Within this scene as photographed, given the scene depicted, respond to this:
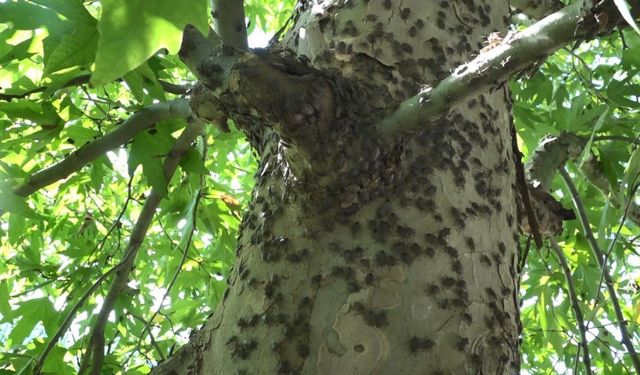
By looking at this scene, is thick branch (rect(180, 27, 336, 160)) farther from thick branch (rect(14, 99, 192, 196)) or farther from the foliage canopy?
thick branch (rect(14, 99, 192, 196))

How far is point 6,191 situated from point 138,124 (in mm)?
334

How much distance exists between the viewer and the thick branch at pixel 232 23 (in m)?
0.99

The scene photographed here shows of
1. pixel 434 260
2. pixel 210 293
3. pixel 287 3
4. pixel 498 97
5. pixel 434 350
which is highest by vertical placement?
pixel 287 3

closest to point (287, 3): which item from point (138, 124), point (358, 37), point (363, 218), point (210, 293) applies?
point (210, 293)

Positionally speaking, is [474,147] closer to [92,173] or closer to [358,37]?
[358,37]

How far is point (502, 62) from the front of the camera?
804 mm

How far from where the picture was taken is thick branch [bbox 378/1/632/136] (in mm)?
722

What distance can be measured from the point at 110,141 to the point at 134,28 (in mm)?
1024

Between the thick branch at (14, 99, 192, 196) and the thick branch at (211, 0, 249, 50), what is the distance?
524 mm

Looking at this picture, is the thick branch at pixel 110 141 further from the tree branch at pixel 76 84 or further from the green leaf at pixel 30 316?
the green leaf at pixel 30 316

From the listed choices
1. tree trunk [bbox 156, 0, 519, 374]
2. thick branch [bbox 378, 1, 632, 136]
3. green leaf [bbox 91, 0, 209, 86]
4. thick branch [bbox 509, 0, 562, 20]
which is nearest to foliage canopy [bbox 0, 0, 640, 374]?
green leaf [bbox 91, 0, 209, 86]

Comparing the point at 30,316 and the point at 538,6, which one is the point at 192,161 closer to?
the point at 30,316

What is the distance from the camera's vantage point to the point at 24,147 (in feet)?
7.34

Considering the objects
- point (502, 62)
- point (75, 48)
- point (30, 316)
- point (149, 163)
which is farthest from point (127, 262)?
point (502, 62)
